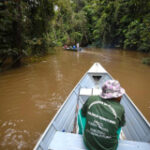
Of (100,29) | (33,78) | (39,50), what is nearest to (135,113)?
(33,78)

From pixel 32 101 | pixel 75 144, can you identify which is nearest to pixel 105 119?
pixel 75 144

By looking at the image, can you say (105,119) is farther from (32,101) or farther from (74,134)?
(32,101)

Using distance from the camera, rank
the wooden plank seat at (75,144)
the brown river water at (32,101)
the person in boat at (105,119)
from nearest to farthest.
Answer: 1. the person in boat at (105,119)
2. the wooden plank seat at (75,144)
3. the brown river water at (32,101)

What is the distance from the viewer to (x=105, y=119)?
1119 millimetres

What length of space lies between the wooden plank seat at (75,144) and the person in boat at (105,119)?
0.26 m

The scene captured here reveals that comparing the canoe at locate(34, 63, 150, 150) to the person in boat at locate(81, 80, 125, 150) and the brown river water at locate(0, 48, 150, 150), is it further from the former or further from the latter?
the brown river water at locate(0, 48, 150, 150)

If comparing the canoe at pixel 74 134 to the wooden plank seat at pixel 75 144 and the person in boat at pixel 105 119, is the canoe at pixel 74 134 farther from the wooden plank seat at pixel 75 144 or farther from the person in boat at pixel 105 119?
the person in boat at pixel 105 119

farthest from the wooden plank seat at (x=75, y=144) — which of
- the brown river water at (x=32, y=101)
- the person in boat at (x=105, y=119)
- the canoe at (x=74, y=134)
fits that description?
the brown river water at (x=32, y=101)

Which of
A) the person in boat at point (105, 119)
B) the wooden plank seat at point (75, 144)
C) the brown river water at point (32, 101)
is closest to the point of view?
the person in boat at point (105, 119)

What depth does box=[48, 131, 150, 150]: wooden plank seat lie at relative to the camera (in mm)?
1402

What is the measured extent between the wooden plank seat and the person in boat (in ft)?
0.86

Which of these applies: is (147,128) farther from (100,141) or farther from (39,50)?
(39,50)

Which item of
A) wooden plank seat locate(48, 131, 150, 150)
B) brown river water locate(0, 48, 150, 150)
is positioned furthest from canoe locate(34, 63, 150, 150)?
brown river water locate(0, 48, 150, 150)

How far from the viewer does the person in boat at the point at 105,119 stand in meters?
1.12
